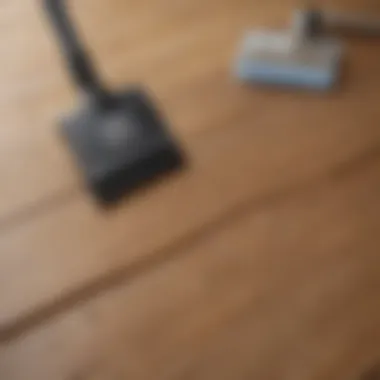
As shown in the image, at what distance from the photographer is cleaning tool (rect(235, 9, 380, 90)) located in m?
0.98

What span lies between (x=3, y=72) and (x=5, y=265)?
290 mm

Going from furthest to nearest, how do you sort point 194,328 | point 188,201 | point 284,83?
point 284,83
point 188,201
point 194,328

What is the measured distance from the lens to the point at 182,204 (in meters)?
0.88

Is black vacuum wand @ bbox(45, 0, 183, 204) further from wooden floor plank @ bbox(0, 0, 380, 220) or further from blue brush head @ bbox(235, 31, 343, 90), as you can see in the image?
blue brush head @ bbox(235, 31, 343, 90)

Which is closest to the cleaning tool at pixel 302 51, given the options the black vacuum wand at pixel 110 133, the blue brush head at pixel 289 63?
the blue brush head at pixel 289 63

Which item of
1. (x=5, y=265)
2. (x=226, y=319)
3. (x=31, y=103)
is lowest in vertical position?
(x=226, y=319)

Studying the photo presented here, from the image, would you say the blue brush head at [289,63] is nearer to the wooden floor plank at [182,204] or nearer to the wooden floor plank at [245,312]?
the wooden floor plank at [182,204]

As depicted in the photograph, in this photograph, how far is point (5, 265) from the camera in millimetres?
844

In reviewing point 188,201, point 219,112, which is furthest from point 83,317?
point 219,112

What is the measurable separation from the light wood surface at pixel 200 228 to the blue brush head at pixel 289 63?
17mm

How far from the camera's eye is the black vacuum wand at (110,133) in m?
0.90

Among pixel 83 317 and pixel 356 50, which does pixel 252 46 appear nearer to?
pixel 356 50

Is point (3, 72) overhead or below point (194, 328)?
overhead

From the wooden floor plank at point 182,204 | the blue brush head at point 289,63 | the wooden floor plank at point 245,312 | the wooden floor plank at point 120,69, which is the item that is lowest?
the wooden floor plank at point 245,312
